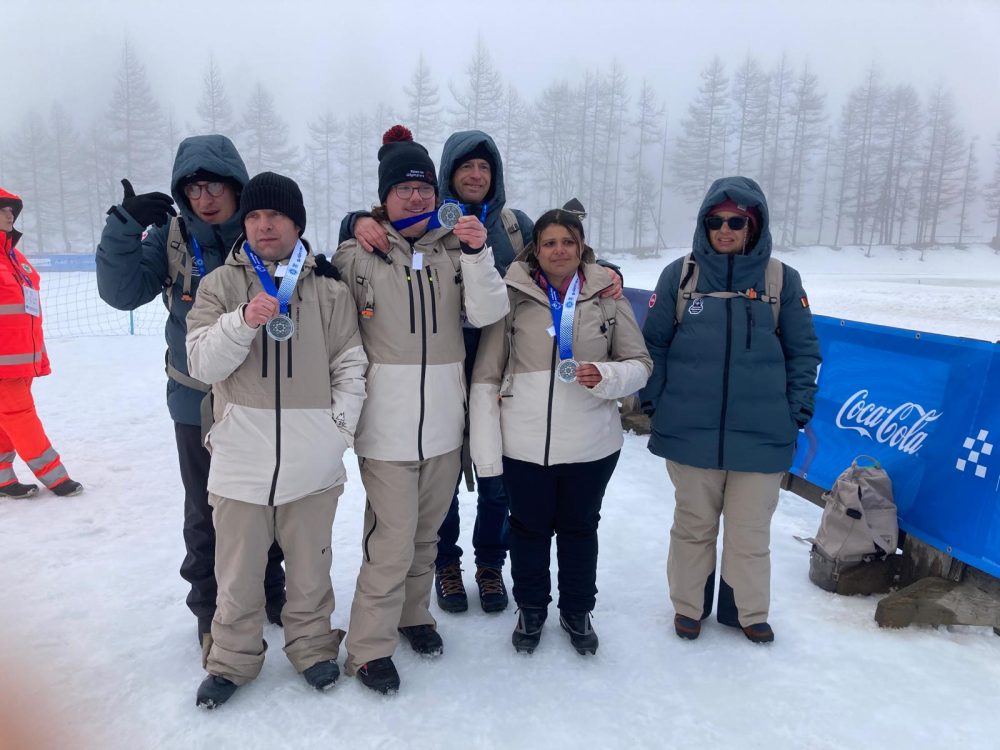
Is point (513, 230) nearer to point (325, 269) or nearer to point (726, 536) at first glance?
point (325, 269)

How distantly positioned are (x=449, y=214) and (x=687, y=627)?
254cm

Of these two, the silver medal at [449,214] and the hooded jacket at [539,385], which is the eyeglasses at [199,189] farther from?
the hooded jacket at [539,385]

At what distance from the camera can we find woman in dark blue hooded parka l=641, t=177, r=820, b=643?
330 centimetres

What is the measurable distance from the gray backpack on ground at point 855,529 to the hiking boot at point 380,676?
2.71m

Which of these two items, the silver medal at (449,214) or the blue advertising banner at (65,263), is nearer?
the silver medal at (449,214)

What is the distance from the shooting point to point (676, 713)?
111 inches

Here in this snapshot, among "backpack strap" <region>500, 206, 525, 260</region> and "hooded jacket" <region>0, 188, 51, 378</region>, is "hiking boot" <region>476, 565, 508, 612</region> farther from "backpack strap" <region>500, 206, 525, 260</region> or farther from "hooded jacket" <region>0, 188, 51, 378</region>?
"hooded jacket" <region>0, 188, 51, 378</region>

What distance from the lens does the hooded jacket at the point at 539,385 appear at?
3.07m

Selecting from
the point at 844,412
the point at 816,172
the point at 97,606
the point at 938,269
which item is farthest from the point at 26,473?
the point at 816,172

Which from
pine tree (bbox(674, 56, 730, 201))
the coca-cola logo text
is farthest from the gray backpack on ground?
pine tree (bbox(674, 56, 730, 201))

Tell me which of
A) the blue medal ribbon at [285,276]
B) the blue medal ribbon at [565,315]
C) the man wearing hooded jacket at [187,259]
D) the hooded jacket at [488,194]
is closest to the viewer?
the blue medal ribbon at [285,276]

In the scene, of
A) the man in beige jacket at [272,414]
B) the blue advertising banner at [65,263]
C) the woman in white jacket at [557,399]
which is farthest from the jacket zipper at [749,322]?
the blue advertising banner at [65,263]

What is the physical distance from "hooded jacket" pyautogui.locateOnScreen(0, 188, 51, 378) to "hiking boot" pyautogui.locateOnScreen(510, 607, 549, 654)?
454 cm

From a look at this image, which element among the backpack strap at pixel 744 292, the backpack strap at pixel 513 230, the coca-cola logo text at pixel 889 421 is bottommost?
the coca-cola logo text at pixel 889 421
